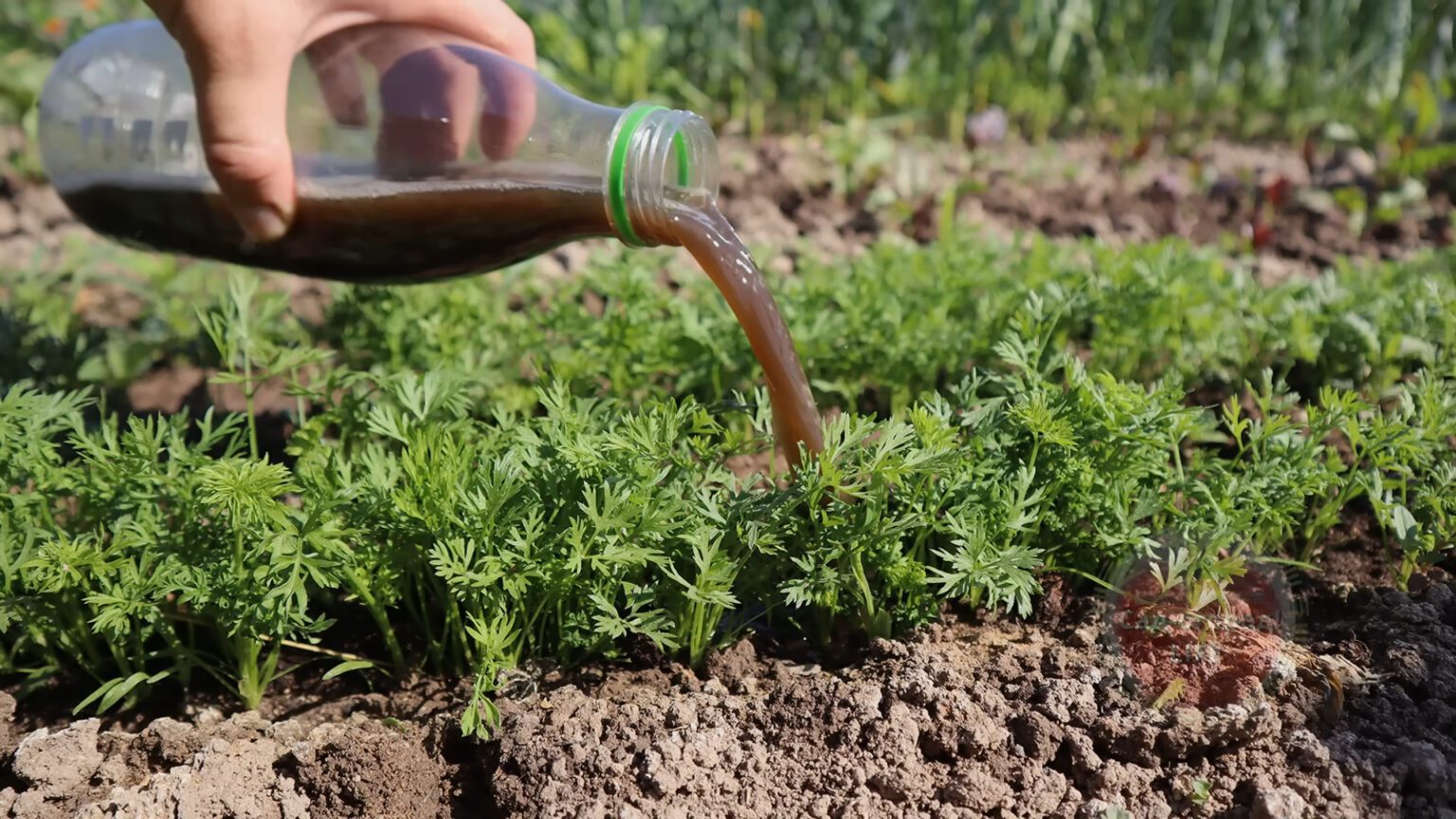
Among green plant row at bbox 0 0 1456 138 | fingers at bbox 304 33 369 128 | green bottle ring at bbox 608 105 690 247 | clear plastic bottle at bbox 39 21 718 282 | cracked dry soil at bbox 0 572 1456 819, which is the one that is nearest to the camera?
cracked dry soil at bbox 0 572 1456 819

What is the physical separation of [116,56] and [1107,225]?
9.98 ft

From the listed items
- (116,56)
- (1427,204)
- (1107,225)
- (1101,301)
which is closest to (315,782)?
(116,56)

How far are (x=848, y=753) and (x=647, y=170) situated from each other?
0.96 meters

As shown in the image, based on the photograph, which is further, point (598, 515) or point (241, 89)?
point (241, 89)

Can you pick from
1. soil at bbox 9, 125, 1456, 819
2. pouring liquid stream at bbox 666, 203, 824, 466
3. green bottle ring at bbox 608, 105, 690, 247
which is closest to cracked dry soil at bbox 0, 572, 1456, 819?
soil at bbox 9, 125, 1456, 819

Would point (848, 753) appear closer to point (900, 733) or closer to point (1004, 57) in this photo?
point (900, 733)

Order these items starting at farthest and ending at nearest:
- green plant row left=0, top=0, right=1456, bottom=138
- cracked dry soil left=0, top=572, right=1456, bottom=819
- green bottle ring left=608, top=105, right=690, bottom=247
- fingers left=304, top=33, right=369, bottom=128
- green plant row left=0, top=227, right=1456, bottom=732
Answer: green plant row left=0, top=0, right=1456, bottom=138, fingers left=304, top=33, right=369, bottom=128, green bottle ring left=608, top=105, right=690, bottom=247, green plant row left=0, top=227, right=1456, bottom=732, cracked dry soil left=0, top=572, right=1456, bottom=819

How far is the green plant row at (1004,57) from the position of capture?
5137mm

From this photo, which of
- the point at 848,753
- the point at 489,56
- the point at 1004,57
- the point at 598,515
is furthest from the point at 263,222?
the point at 1004,57

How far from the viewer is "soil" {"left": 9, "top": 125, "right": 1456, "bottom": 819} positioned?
Answer: 191 centimetres

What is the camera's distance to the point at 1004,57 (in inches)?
212

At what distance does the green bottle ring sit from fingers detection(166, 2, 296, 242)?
579 mm

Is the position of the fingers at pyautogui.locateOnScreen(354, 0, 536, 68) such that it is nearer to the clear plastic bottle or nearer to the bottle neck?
the clear plastic bottle

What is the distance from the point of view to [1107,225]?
4.44 metres
